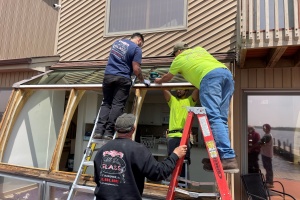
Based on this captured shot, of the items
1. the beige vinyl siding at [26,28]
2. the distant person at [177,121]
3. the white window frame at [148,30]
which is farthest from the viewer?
the beige vinyl siding at [26,28]

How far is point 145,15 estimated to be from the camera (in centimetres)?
584

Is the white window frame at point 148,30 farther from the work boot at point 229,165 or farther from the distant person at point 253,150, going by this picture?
the work boot at point 229,165

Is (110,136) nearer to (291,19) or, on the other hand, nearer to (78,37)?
(291,19)

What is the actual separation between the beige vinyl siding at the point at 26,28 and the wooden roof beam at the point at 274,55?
739 centimetres

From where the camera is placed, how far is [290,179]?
464cm

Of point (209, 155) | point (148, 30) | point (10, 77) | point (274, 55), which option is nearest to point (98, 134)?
point (209, 155)

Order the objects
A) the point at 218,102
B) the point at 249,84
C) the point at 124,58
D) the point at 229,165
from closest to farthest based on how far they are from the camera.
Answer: the point at 229,165
the point at 218,102
the point at 124,58
the point at 249,84

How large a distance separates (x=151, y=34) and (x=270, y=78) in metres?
2.67

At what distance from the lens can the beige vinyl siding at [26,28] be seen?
815 cm

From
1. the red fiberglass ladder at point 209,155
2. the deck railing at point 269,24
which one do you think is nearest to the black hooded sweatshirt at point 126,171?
the red fiberglass ladder at point 209,155

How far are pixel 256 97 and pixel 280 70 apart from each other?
653 millimetres

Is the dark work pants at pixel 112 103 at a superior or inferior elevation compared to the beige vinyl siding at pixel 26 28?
inferior

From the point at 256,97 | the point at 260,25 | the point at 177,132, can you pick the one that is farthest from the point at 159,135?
the point at 260,25

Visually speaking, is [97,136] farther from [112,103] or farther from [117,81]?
[117,81]
